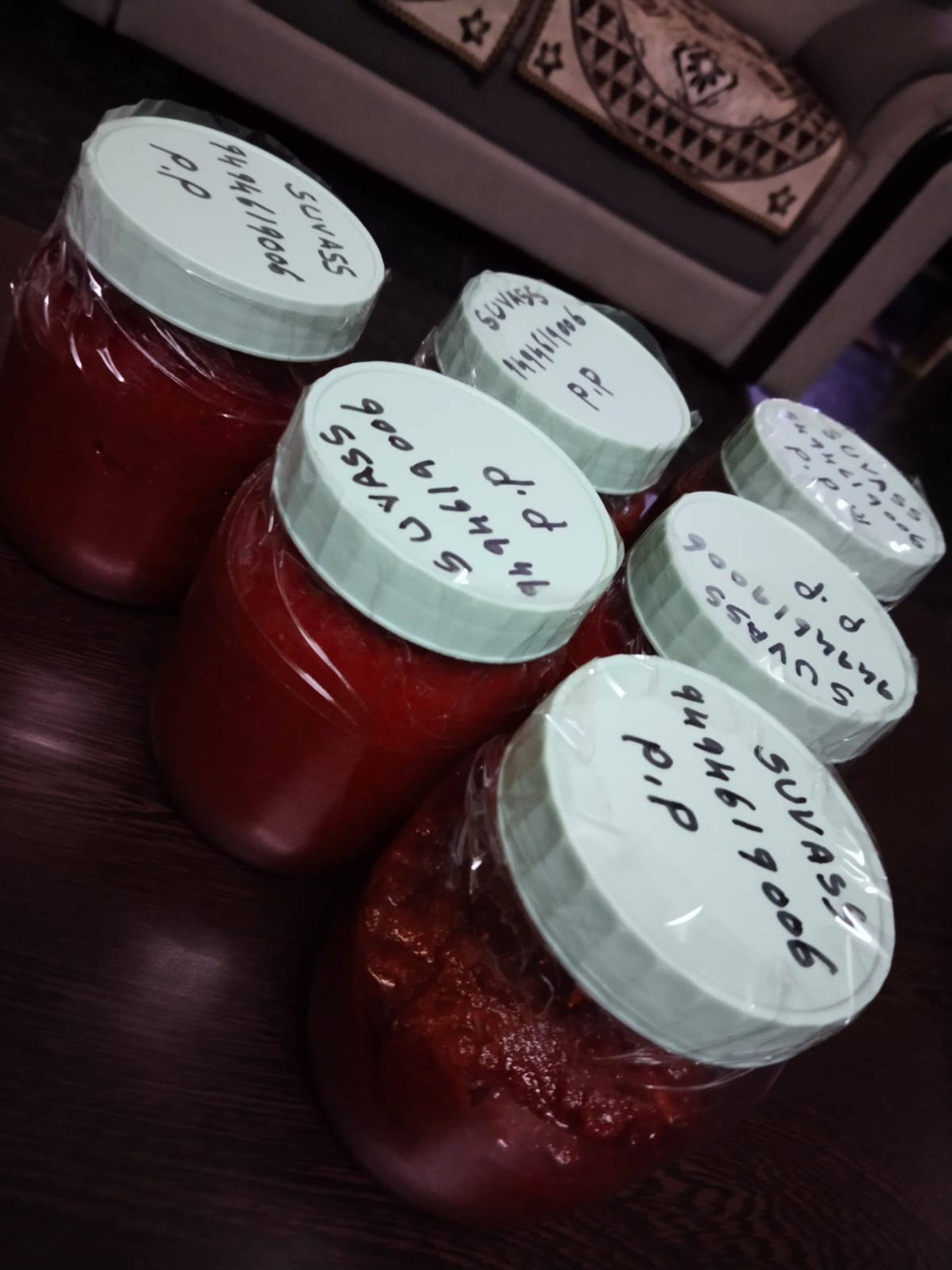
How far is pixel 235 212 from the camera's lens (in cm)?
46

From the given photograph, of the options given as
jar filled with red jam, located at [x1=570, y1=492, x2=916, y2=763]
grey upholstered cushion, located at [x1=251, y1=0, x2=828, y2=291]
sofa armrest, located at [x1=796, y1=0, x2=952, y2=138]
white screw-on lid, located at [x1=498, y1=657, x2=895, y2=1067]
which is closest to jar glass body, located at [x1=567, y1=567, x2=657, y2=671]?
jar filled with red jam, located at [x1=570, y1=492, x2=916, y2=763]

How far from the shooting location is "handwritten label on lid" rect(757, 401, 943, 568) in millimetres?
618

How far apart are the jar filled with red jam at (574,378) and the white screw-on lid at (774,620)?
0.16 ft

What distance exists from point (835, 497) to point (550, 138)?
1478mm

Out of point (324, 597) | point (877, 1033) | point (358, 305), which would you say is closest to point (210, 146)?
point (358, 305)

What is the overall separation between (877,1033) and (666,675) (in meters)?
0.32

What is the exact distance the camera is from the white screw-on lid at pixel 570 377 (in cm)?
52

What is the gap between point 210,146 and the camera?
51 cm

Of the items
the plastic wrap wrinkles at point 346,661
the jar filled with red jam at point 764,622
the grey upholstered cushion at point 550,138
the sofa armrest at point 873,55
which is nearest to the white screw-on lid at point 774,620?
the jar filled with red jam at point 764,622

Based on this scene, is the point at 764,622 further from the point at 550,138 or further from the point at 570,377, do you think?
the point at 550,138

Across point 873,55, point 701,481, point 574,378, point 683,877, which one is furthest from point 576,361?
point 873,55

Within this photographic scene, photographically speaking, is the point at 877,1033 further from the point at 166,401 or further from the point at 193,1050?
the point at 166,401

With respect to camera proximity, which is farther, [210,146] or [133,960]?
[210,146]

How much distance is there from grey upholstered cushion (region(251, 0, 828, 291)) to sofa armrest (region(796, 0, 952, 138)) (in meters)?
0.32
